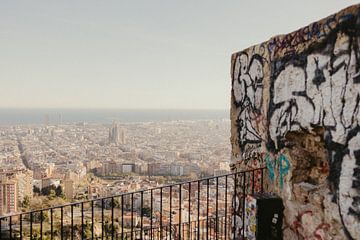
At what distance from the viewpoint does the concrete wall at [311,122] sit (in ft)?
11.3

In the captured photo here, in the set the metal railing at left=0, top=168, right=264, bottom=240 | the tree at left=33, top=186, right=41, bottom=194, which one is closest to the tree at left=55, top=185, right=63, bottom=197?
the tree at left=33, top=186, right=41, bottom=194

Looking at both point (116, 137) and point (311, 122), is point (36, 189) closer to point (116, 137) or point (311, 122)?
point (311, 122)

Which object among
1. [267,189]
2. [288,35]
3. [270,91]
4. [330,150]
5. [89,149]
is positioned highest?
[288,35]

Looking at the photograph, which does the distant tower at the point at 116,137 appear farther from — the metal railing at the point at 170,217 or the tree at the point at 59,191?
the metal railing at the point at 170,217

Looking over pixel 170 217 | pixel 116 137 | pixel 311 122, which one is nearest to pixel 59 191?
pixel 170 217

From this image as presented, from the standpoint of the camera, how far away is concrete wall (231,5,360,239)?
3.44m

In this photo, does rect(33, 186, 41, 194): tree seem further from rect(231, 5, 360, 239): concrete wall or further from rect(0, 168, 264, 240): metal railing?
rect(231, 5, 360, 239): concrete wall

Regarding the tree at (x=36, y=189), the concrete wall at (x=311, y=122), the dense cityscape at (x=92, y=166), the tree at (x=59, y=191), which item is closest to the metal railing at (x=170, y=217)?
the concrete wall at (x=311, y=122)

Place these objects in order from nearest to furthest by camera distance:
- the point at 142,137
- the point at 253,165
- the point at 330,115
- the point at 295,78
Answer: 1. the point at 330,115
2. the point at 295,78
3. the point at 253,165
4. the point at 142,137

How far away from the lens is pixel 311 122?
13.1ft

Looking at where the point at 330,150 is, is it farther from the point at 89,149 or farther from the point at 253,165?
the point at 89,149

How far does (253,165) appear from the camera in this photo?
218 inches

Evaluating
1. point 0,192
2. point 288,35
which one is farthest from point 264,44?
point 0,192

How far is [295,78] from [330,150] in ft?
3.40
